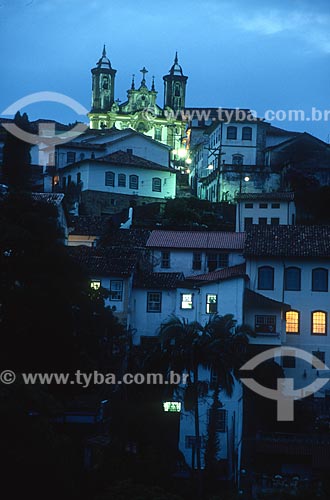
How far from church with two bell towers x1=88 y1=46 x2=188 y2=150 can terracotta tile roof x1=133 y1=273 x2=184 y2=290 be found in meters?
48.8

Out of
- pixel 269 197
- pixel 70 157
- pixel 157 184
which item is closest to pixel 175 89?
pixel 70 157

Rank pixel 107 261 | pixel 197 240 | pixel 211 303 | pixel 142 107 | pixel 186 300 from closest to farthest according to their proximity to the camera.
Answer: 1. pixel 211 303
2. pixel 186 300
3. pixel 107 261
4. pixel 197 240
5. pixel 142 107

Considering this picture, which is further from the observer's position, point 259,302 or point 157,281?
point 157,281

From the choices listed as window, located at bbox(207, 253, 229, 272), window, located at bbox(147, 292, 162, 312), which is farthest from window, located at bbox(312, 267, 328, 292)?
window, located at bbox(147, 292, 162, 312)

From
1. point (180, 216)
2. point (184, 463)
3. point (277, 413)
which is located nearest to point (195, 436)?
point (184, 463)

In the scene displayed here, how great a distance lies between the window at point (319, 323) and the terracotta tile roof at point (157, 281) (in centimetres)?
650

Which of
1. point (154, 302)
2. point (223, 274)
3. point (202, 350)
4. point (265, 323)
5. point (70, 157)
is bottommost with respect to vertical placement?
point (202, 350)

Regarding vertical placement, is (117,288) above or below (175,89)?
below

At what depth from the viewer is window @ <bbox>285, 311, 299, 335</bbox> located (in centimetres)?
4026

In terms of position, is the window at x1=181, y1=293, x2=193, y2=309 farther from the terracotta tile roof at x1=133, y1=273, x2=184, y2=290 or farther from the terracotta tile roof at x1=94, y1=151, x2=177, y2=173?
the terracotta tile roof at x1=94, y1=151, x2=177, y2=173

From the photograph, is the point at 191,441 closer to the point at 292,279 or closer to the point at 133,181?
the point at 292,279

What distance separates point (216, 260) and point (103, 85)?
64778mm

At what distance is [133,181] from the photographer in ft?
197

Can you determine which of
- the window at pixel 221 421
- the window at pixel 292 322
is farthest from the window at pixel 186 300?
the window at pixel 221 421
